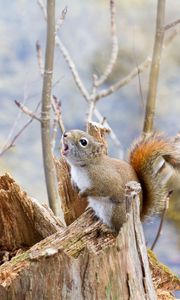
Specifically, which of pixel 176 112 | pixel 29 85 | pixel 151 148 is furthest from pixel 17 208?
pixel 176 112

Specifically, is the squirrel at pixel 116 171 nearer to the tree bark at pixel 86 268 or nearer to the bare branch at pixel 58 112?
the tree bark at pixel 86 268

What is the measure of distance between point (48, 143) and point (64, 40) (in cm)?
67

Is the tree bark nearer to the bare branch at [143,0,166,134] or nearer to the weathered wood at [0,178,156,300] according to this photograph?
the weathered wood at [0,178,156,300]

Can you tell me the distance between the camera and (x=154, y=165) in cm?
130

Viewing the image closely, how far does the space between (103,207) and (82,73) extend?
3.83ft

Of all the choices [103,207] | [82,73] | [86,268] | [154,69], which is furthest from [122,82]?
[86,268]

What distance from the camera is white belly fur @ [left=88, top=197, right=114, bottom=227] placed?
4.00ft

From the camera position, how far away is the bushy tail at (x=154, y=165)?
1308 mm

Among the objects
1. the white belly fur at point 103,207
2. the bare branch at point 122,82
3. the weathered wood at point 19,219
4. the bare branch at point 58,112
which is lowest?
the white belly fur at point 103,207

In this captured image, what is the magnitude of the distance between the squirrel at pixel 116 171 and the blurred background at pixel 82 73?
89cm

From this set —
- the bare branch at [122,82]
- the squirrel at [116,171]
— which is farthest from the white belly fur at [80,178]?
the bare branch at [122,82]

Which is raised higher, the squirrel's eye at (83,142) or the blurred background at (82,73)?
the blurred background at (82,73)

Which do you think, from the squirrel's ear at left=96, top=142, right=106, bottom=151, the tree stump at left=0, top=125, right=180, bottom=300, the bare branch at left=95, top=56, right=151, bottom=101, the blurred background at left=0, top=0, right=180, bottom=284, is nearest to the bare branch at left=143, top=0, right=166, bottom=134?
the bare branch at left=95, top=56, right=151, bottom=101

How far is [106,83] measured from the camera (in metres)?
2.28
